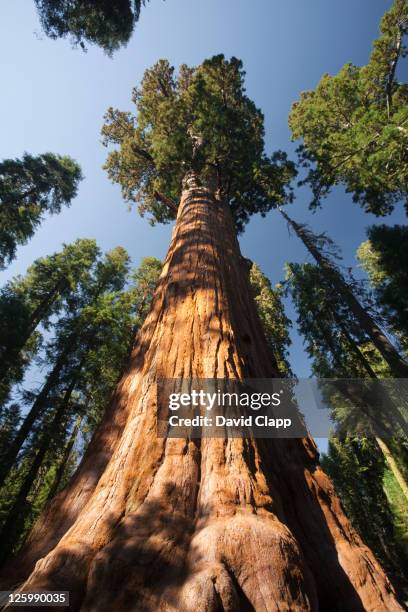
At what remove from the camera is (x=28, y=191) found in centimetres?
1400

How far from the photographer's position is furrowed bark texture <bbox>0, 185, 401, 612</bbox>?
1.17 metres

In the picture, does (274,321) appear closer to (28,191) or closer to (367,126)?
(367,126)

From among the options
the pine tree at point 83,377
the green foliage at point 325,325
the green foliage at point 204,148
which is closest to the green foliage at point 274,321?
the green foliage at point 325,325

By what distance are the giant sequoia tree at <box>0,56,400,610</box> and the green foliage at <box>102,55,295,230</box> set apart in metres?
6.26

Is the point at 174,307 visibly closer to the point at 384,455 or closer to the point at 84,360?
the point at 84,360

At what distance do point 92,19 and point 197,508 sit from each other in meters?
10.5

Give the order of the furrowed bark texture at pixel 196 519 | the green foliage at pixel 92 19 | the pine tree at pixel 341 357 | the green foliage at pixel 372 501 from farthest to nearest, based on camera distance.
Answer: the green foliage at pixel 372 501, the pine tree at pixel 341 357, the green foliage at pixel 92 19, the furrowed bark texture at pixel 196 519

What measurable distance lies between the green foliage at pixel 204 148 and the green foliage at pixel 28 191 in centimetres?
387

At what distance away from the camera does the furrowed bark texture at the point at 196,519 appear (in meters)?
1.17

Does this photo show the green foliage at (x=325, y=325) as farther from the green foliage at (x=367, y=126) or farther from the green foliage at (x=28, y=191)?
the green foliage at (x=28, y=191)

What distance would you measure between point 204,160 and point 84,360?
7.40 metres

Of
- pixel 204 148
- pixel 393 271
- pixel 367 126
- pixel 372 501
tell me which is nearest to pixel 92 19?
pixel 204 148

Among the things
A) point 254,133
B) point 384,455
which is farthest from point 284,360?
point 254,133

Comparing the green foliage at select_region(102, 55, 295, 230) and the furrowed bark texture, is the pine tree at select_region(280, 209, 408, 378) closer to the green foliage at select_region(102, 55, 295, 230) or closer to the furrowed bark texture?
the green foliage at select_region(102, 55, 295, 230)
